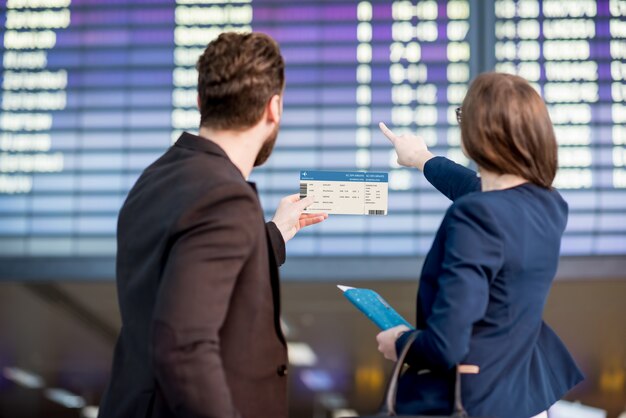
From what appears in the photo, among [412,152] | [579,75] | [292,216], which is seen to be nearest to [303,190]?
[292,216]

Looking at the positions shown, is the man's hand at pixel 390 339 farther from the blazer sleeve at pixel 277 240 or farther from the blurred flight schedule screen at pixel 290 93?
the blurred flight schedule screen at pixel 290 93

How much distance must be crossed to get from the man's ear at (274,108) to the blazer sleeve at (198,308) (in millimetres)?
198

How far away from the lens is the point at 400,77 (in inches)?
197

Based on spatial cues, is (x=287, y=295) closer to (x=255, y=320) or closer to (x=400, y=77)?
(x=400, y=77)

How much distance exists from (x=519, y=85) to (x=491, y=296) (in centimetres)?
32

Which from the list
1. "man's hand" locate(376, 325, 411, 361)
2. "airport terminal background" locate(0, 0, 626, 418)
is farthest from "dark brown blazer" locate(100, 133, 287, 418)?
"airport terminal background" locate(0, 0, 626, 418)

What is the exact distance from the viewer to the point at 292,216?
6.44 ft

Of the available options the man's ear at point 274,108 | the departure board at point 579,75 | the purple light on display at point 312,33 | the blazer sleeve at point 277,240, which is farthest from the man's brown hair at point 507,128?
the purple light on display at point 312,33

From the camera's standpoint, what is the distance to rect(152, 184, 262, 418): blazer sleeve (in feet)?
4.42

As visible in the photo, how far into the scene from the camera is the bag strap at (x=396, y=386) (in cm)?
142

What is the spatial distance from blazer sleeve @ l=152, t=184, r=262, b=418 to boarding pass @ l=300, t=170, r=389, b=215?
1.58 ft

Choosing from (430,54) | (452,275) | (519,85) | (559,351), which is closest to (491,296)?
(452,275)

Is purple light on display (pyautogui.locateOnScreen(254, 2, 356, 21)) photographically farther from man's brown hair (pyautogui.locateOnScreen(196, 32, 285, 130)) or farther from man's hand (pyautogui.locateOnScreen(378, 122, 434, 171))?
man's brown hair (pyautogui.locateOnScreen(196, 32, 285, 130))

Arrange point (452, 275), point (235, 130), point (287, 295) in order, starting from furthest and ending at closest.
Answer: point (287, 295) < point (235, 130) < point (452, 275)
